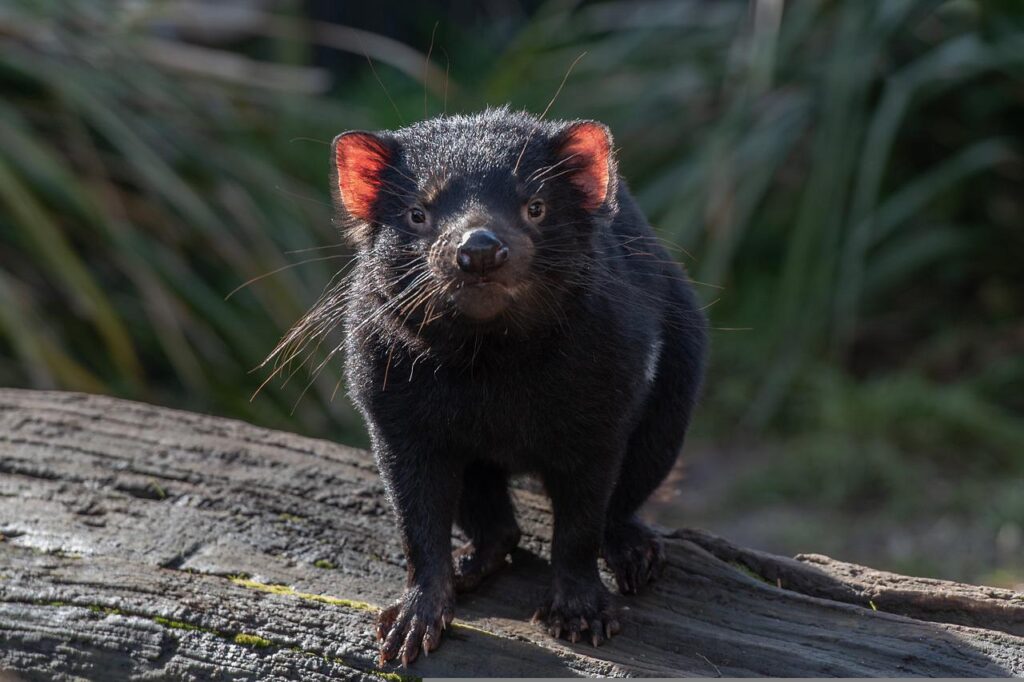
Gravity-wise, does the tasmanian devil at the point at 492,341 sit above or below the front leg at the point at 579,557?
above

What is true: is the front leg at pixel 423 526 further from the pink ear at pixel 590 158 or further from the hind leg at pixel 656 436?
the pink ear at pixel 590 158

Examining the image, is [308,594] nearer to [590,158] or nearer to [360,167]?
[360,167]

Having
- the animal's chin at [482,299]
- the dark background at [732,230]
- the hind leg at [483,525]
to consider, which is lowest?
the hind leg at [483,525]

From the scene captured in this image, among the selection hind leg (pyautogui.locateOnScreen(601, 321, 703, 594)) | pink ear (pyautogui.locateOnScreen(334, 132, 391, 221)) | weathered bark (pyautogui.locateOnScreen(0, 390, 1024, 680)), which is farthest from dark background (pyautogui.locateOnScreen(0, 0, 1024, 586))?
pink ear (pyautogui.locateOnScreen(334, 132, 391, 221))

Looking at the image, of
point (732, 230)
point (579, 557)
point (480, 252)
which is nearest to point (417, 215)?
point (480, 252)

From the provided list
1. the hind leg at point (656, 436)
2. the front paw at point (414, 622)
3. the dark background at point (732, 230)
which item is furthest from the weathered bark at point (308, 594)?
the dark background at point (732, 230)

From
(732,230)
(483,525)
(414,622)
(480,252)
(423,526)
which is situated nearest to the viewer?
(480,252)

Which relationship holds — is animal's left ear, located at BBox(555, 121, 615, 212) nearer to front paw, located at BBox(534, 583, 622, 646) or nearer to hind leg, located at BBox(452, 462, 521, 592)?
hind leg, located at BBox(452, 462, 521, 592)
